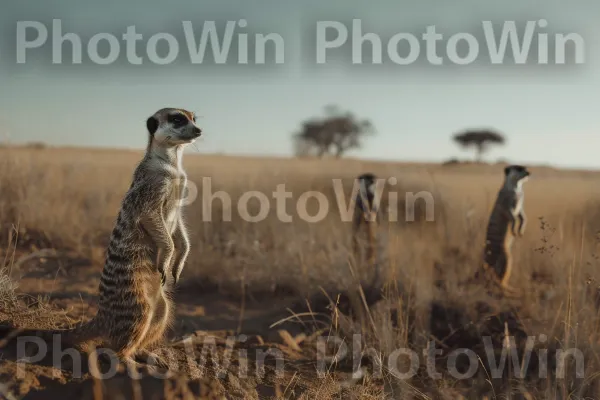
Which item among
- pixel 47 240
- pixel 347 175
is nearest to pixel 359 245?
pixel 47 240

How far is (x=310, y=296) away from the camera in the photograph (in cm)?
507

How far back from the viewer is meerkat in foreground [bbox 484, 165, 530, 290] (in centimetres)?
604

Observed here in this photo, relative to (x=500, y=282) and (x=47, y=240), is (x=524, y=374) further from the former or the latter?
(x=47, y=240)

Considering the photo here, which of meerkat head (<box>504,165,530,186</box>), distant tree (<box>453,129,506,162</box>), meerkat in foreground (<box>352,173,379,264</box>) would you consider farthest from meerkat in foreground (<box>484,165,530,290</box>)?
distant tree (<box>453,129,506,162</box>)

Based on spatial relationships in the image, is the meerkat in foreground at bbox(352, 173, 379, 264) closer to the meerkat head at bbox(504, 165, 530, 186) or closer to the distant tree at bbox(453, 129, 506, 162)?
the meerkat head at bbox(504, 165, 530, 186)

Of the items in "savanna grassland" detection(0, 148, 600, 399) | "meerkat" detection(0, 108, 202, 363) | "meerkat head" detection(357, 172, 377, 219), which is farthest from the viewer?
"meerkat head" detection(357, 172, 377, 219)

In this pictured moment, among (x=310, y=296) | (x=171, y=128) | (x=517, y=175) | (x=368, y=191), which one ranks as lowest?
(x=310, y=296)

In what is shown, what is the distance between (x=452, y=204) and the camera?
401 inches

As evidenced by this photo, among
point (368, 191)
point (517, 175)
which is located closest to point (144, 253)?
point (368, 191)

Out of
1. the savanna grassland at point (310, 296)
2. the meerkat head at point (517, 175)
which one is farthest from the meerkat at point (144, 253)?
the meerkat head at point (517, 175)

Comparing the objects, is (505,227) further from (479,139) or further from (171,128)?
(479,139)

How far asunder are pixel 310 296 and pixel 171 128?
8.60 feet

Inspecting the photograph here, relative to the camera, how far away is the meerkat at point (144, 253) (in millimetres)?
2740

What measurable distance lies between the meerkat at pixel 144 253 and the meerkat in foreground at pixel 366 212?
11.0 feet
